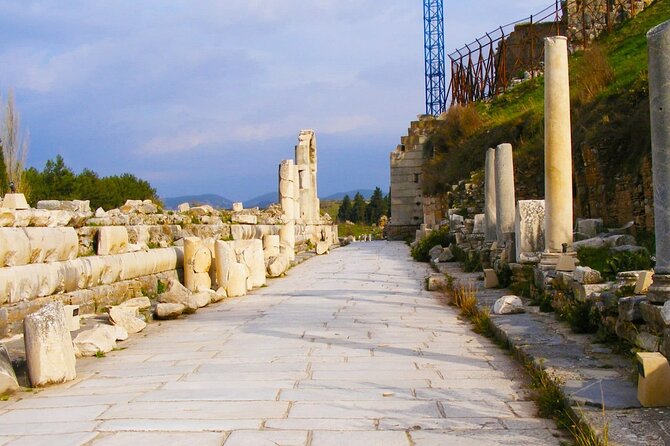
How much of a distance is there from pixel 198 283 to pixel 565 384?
28.3 ft

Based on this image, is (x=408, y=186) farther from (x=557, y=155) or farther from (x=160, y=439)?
(x=160, y=439)

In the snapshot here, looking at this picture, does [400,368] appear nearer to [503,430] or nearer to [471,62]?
[503,430]

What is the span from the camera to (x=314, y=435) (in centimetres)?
420

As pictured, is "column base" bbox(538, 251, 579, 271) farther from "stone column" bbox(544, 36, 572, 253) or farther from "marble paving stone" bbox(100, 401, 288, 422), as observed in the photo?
"marble paving stone" bbox(100, 401, 288, 422)

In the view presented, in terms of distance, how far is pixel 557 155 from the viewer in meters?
10.4

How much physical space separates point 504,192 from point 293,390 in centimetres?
Result: 953

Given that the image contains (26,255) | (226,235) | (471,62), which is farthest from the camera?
(471,62)

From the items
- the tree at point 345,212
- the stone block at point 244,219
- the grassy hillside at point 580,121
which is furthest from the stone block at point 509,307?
the tree at point 345,212

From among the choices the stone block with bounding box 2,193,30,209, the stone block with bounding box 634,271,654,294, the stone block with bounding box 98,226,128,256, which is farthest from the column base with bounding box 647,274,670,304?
the stone block with bounding box 2,193,30,209

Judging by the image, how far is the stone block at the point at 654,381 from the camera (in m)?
4.21

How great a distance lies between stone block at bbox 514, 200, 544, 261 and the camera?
1139 centimetres

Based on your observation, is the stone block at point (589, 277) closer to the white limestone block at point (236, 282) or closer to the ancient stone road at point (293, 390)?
the ancient stone road at point (293, 390)

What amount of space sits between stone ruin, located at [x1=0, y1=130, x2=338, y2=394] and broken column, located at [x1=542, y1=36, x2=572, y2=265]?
5415mm

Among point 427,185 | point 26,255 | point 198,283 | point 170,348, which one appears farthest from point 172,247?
point 427,185
